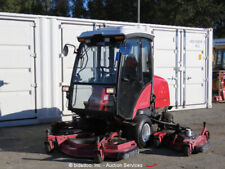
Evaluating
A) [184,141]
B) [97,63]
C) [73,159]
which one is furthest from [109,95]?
[184,141]

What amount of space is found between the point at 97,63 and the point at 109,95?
738mm

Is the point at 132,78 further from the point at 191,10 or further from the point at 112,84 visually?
the point at 191,10

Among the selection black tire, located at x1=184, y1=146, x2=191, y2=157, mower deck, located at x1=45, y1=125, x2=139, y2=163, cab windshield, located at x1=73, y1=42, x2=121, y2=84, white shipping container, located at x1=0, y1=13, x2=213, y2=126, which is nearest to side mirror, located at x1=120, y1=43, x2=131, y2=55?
cab windshield, located at x1=73, y1=42, x2=121, y2=84

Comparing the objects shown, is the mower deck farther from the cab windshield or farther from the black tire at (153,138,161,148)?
the cab windshield

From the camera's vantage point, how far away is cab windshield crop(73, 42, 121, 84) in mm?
5578

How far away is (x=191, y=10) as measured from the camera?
75.2 ft

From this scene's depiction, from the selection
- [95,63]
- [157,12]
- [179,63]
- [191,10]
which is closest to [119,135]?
[95,63]

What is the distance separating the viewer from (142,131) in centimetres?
578

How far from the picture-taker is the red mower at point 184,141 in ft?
17.6

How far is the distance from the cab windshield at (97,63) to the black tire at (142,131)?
96 cm

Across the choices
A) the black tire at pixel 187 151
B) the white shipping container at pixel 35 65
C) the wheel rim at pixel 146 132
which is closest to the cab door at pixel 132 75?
the wheel rim at pixel 146 132

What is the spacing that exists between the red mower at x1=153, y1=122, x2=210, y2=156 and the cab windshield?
151 cm

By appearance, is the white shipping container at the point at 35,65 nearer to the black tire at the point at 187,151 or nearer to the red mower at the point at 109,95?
the red mower at the point at 109,95

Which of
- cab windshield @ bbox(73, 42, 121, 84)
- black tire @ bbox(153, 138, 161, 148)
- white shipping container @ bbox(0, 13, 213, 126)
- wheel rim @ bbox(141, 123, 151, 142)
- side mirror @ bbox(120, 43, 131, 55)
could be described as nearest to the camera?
side mirror @ bbox(120, 43, 131, 55)
